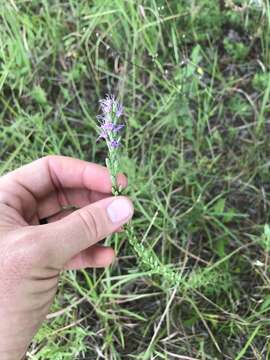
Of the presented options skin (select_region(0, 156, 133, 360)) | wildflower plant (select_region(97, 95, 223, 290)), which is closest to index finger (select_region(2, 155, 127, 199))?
skin (select_region(0, 156, 133, 360))

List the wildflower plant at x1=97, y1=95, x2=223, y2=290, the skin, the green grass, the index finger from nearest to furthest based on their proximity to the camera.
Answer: the wildflower plant at x1=97, y1=95, x2=223, y2=290
the skin
the index finger
the green grass

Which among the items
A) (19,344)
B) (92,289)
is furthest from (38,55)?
(19,344)

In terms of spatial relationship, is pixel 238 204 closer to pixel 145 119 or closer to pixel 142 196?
pixel 142 196

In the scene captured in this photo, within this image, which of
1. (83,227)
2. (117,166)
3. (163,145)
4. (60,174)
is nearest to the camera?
(117,166)

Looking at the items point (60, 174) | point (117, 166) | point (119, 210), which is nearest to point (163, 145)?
point (60, 174)

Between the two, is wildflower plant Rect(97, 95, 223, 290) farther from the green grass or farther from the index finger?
the index finger

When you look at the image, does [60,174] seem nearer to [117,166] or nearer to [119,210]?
[119,210]
